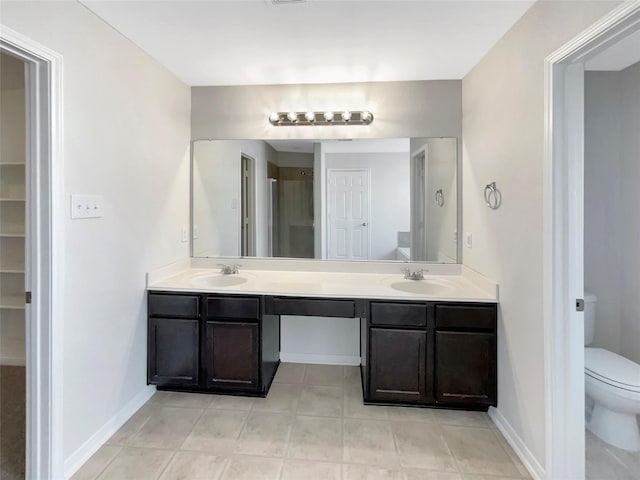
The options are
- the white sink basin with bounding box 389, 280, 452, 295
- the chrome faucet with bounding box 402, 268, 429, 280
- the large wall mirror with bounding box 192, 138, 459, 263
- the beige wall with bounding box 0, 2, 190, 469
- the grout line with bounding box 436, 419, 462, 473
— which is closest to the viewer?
the beige wall with bounding box 0, 2, 190, 469

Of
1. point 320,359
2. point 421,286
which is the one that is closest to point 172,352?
point 320,359

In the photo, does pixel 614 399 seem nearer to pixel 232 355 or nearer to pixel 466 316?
pixel 466 316

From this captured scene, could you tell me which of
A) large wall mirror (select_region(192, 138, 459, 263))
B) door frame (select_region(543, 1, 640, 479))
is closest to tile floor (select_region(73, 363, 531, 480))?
door frame (select_region(543, 1, 640, 479))

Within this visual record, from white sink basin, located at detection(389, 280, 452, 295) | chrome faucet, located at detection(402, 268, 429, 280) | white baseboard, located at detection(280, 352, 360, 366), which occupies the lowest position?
white baseboard, located at detection(280, 352, 360, 366)

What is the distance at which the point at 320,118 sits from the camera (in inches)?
101

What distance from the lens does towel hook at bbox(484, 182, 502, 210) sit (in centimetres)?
189

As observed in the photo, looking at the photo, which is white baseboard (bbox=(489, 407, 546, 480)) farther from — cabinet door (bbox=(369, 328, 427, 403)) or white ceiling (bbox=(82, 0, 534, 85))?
white ceiling (bbox=(82, 0, 534, 85))

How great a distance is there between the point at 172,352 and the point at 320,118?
2.05 meters

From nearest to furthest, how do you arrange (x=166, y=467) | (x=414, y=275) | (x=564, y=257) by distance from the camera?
1. (x=564, y=257)
2. (x=166, y=467)
3. (x=414, y=275)

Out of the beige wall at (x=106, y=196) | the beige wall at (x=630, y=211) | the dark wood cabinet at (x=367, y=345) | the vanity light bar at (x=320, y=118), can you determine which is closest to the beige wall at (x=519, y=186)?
the dark wood cabinet at (x=367, y=345)

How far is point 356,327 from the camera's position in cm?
267

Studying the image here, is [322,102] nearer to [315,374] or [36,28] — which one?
[36,28]

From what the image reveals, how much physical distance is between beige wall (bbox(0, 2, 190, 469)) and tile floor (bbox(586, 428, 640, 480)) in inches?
100

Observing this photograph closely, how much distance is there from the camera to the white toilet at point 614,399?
64.4 inches
